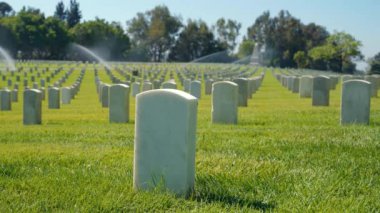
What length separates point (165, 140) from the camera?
562 cm

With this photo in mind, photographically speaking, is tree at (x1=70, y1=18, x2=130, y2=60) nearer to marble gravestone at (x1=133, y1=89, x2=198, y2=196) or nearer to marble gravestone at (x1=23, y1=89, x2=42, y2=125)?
marble gravestone at (x1=23, y1=89, x2=42, y2=125)

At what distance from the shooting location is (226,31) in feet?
472

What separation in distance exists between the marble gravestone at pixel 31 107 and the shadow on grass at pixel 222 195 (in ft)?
35.3

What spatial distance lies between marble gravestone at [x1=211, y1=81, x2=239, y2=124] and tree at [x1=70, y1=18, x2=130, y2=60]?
335ft

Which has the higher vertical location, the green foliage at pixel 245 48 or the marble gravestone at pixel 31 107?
the green foliage at pixel 245 48

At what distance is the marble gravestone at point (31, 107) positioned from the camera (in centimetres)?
1605

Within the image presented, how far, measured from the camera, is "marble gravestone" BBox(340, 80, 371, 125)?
12.7 meters

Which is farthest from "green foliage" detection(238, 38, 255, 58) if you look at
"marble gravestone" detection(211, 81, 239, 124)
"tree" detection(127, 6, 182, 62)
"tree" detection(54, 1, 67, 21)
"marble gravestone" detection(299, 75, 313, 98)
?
"marble gravestone" detection(211, 81, 239, 124)

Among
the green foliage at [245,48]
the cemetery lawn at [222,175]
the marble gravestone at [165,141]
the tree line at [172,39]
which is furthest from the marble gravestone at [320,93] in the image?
the green foliage at [245,48]

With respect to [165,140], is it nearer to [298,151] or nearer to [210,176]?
[210,176]

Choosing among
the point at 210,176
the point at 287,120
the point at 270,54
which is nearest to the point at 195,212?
the point at 210,176

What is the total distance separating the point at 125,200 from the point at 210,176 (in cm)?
129

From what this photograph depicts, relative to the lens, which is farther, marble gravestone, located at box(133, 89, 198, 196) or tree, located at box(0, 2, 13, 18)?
tree, located at box(0, 2, 13, 18)

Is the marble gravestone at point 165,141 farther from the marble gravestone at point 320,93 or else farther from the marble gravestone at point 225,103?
the marble gravestone at point 320,93
